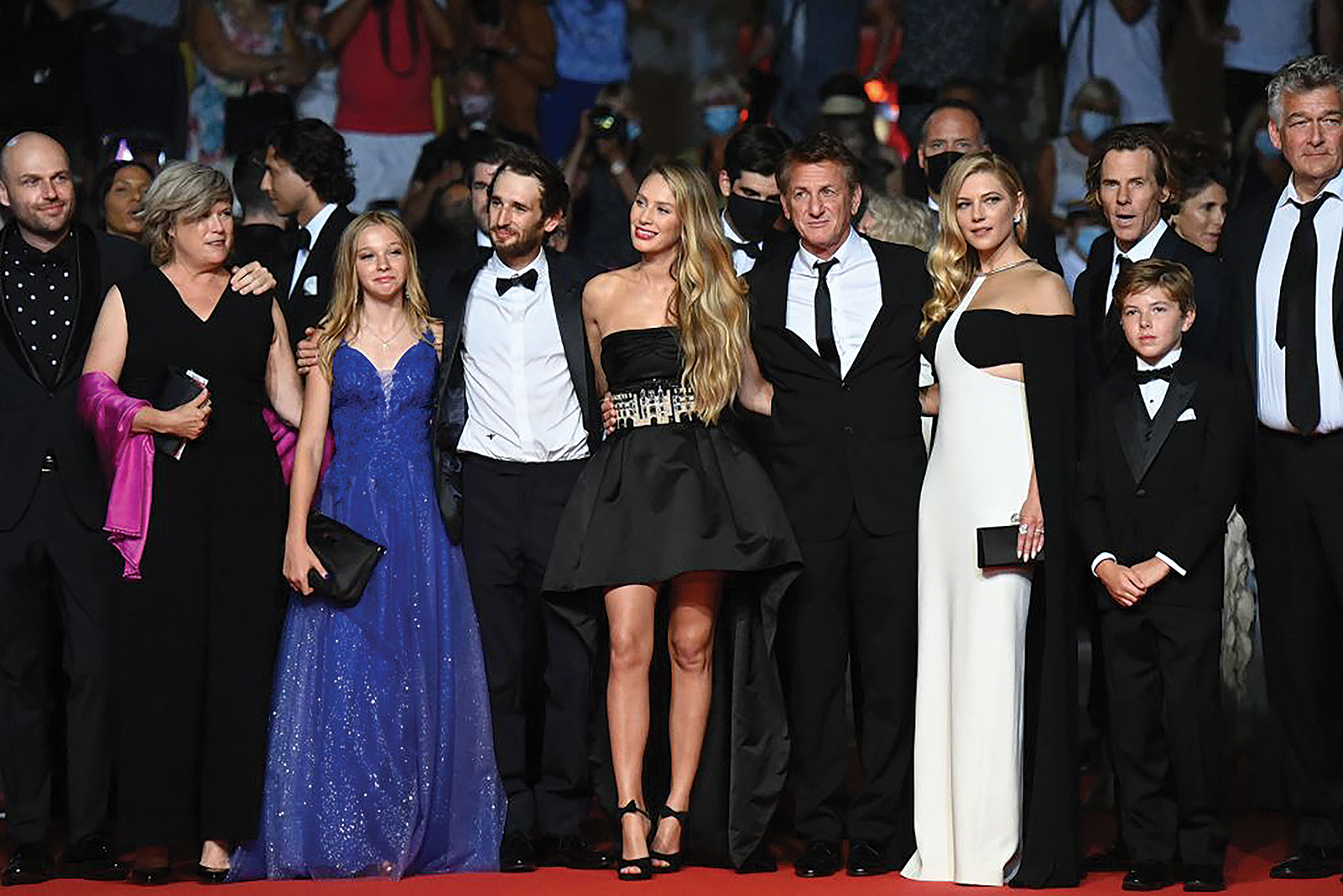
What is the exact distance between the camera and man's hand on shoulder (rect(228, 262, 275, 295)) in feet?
18.7

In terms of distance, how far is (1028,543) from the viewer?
5.29 meters

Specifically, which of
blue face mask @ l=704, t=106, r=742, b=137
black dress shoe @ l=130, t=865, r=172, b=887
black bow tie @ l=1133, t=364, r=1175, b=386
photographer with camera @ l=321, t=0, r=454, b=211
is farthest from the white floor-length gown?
photographer with camera @ l=321, t=0, r=454, b=211

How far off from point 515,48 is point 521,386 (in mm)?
3995

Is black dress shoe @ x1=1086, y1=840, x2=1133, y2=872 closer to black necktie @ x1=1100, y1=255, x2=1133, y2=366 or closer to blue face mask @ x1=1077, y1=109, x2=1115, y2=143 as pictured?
black necktie @ x1=1100, y1=255, x2=1133, y2=366

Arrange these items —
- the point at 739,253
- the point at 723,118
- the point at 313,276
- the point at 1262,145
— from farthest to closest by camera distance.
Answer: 1. the point at 723,118
2. the point at 1262,145
3. the point at 739,253
4. the point at 313,276

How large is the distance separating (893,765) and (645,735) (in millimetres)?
692

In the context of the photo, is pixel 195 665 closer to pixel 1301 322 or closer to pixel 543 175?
pixel 543 175

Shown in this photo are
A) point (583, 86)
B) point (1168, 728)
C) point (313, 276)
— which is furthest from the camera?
point (583, 86)

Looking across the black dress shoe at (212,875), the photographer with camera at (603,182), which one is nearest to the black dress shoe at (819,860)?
the black dress shoe at (212,875)

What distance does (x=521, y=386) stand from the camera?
566cm

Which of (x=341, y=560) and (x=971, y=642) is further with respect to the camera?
(x=341, y=560)

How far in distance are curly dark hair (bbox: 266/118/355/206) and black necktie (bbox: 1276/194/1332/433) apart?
300 cm

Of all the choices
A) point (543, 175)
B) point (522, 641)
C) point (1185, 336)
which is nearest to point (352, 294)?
point (543, 175)

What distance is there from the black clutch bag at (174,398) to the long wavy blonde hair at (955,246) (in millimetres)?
2026
